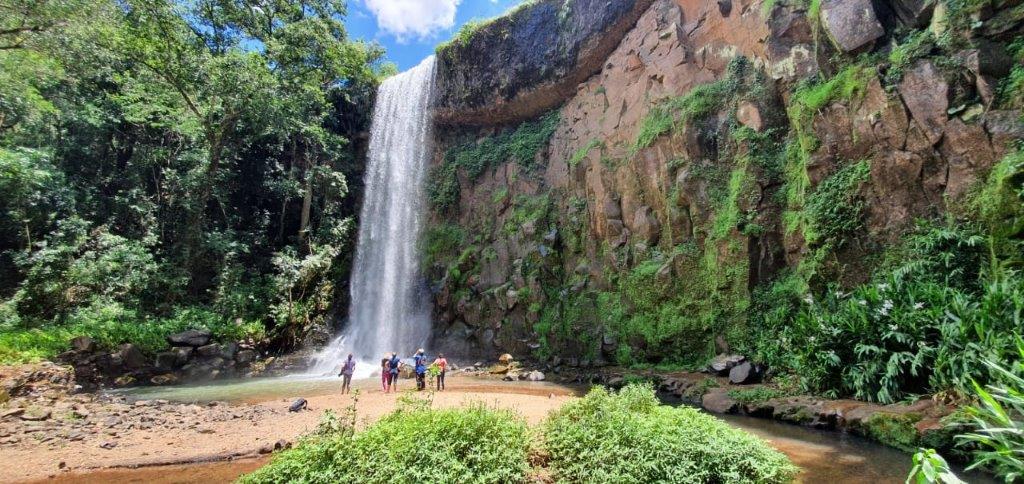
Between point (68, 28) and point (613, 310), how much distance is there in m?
20.8

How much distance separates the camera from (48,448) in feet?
25.3

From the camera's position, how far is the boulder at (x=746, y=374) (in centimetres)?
1130

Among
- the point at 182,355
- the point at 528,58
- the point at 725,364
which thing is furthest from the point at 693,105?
the point at 182,355

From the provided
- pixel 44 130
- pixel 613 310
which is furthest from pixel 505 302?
pixel 44 130

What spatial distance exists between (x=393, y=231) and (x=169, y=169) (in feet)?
37.0

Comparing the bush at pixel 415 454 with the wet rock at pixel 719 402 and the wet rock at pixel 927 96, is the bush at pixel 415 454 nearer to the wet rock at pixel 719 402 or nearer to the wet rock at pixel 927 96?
the wet rock at pixel 719 402

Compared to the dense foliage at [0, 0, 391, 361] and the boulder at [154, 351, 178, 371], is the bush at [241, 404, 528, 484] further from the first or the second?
the boulder at [154, 351, 178, 371]

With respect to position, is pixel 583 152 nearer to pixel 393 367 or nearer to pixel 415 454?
pixel 393 367

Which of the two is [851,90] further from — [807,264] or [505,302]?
[505,302]

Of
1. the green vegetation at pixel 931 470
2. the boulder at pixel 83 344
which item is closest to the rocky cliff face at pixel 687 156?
the green vegetation at pixel 931 470

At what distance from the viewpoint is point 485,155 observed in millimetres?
24766

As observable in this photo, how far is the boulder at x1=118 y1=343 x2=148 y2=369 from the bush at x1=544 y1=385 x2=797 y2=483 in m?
17.2

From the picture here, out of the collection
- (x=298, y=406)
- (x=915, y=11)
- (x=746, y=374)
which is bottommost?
(x=746, y=374)

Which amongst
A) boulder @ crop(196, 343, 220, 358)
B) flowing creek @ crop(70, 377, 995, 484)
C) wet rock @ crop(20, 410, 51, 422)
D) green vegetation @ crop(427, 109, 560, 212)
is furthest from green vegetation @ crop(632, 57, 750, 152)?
boulder @ crop(196, 343, 220, 358)
